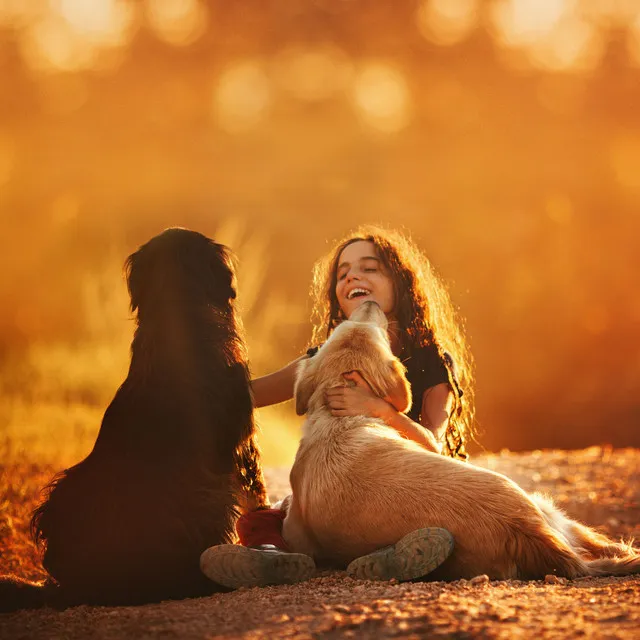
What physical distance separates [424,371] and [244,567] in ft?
8.55

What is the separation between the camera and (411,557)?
3410 millimetres

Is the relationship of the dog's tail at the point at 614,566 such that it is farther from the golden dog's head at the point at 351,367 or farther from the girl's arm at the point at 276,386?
the girl's arm at the point at 276,386

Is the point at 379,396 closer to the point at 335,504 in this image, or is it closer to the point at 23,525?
the point at 335,504

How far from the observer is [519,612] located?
274cm

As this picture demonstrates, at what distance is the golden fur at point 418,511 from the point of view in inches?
138

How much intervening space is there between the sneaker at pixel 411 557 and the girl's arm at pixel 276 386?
236cm

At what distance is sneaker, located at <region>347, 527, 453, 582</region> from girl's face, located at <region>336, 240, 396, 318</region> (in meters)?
2.50

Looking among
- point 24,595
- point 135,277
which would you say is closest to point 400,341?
point 135,277

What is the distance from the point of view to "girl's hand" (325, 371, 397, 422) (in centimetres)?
418

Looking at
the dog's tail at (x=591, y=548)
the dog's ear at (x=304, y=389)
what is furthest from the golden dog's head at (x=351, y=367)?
the dog's tail at (x=591, y=548)

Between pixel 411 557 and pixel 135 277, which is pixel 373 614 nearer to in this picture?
pixel 411 557

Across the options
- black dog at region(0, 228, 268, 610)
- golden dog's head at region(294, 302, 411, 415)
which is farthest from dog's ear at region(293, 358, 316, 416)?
black dog at region(0, 228, 268, 610)

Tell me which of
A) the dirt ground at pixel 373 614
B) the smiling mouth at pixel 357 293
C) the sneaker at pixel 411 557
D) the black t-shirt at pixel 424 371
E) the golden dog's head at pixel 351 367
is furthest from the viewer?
the smiling mouth at pixel 357 293

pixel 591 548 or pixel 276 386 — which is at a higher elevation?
pixel 276 386
